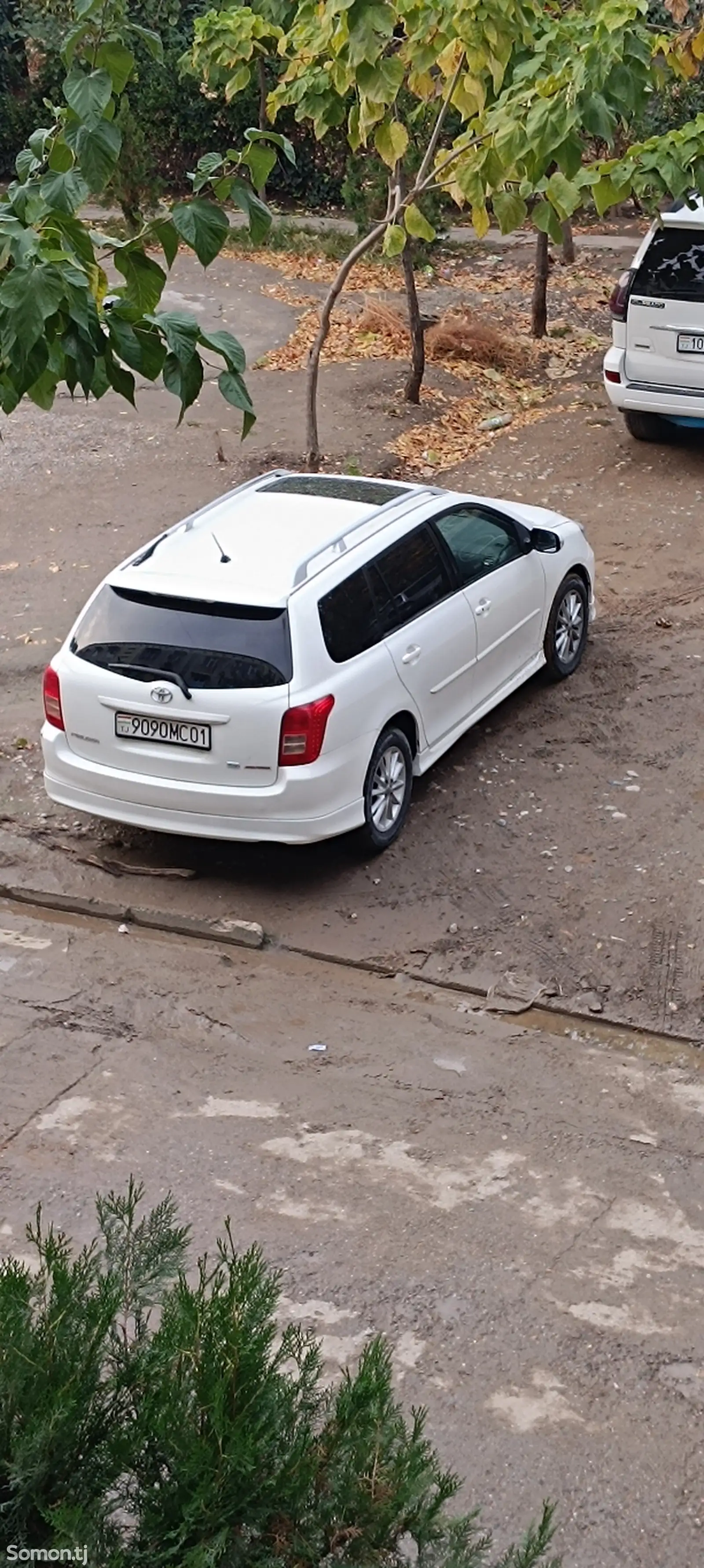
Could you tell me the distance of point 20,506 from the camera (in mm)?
13297

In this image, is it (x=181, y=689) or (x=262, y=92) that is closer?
(x=181, y=689)

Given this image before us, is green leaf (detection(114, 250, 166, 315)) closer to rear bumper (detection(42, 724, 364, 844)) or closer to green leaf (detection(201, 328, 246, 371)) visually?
green leaf (detection(201, 328, 246, 371))

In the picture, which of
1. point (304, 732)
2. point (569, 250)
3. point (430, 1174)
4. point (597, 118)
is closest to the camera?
point (430, 1174)

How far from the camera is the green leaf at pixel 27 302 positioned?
12.0 ft

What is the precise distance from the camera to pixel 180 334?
4180mm

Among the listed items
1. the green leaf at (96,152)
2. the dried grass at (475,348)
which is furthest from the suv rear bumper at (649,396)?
the green leaf at (96,152)

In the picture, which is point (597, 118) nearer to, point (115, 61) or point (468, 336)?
point (115, 61)

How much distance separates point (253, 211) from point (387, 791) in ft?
13.9

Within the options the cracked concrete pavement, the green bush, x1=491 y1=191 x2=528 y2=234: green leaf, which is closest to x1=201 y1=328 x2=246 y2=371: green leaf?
the green bush

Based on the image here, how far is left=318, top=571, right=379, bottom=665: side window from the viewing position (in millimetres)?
7801

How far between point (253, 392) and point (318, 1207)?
37.0 feet

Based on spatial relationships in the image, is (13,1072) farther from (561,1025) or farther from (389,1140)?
(561,1025)

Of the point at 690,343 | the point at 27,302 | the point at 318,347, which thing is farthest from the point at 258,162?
the point at 690,343

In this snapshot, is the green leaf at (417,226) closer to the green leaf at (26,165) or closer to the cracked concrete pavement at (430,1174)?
the cracked concrete pavement at (430,1174)
